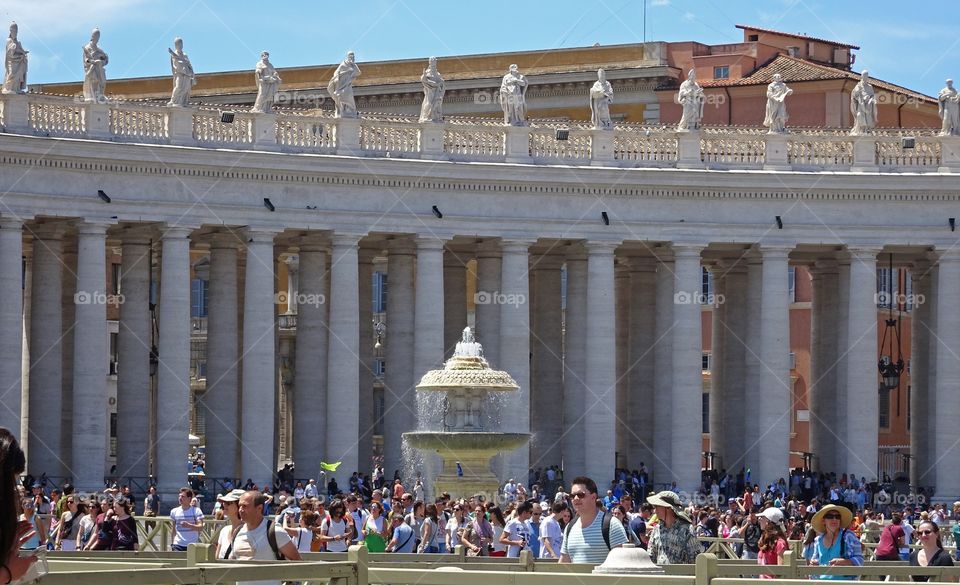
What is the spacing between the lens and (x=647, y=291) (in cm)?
7088

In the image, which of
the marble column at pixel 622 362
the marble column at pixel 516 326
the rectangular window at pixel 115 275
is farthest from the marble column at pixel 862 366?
the rectangular window at pixel 115 275

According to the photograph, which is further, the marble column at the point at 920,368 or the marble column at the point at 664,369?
the marble column at the point at 920,368

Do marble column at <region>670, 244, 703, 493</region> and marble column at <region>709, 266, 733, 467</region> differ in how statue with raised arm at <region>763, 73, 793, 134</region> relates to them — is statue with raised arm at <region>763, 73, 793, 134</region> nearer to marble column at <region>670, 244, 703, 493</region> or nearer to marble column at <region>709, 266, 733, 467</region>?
marble column at <region>670, 244, 703, 493</region>

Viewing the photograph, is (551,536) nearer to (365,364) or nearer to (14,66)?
(14,66)

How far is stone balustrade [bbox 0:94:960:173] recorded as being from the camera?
58438 mm

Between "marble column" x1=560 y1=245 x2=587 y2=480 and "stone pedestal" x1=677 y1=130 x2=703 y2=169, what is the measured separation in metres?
4.55

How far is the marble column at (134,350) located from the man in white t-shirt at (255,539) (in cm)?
4261

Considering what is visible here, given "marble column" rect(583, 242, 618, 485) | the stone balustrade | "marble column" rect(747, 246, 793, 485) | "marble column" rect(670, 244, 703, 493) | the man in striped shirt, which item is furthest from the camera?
"marble column" rect(747, 246, 793, 485)

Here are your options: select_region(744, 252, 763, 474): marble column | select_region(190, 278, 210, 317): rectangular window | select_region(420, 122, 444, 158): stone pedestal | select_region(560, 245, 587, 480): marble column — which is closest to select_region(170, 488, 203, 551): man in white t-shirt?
select_region(420, 122, 444, 158): stone pedestal

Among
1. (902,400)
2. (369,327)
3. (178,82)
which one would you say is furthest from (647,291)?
(902,400)

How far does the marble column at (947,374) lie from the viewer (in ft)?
213

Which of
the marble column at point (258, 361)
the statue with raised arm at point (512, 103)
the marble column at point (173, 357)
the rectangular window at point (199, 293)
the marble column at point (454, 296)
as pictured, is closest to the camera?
the marble column at point (173, 357)

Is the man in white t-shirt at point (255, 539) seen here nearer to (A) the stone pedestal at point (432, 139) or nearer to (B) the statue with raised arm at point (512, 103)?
(A) the stone pedestal at point (432, 139)

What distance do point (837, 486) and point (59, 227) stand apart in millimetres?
26361
